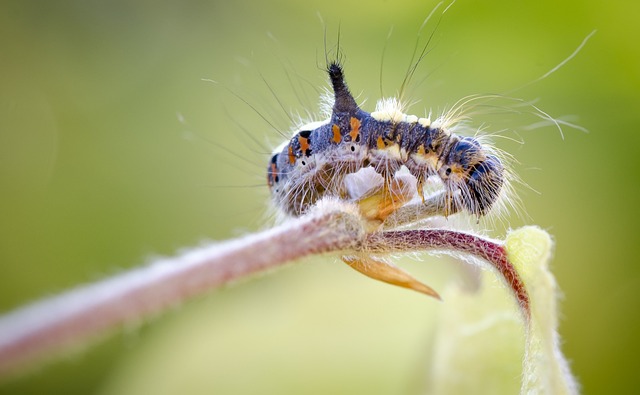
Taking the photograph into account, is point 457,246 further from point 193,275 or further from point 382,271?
point 193,275

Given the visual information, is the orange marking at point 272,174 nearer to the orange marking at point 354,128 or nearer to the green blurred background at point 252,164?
the orange marking at point 354,128

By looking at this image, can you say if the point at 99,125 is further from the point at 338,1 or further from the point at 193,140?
the point at 338,1

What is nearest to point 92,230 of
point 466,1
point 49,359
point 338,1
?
point 338,1

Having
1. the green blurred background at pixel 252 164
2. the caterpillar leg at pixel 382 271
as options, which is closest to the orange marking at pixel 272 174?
the caterpillar leg at pixel 382 271

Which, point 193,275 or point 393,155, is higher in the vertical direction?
point 393,155

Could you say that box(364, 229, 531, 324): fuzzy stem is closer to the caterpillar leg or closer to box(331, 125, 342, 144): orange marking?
the caterpillar leg

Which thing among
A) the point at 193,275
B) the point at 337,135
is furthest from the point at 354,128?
the point at 193,275
